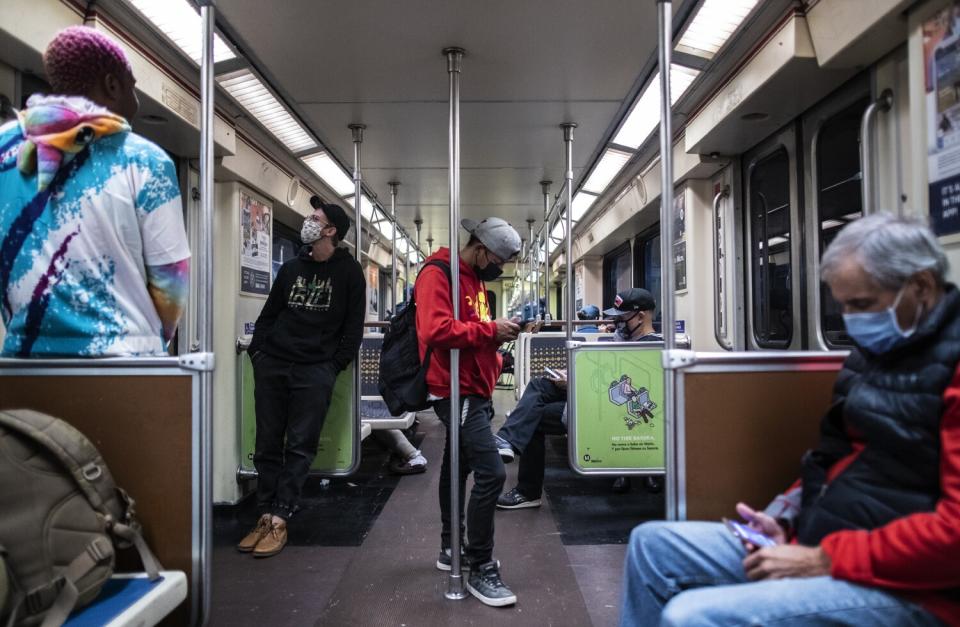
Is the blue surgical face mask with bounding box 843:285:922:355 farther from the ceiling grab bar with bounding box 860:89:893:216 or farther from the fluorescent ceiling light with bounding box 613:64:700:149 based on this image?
the fluorescent ceiling light with bounding box 613:64:700:149

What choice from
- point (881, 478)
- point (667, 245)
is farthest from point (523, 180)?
point (881, 478)

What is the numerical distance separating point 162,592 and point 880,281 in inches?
70.4

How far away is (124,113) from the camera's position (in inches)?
64.4

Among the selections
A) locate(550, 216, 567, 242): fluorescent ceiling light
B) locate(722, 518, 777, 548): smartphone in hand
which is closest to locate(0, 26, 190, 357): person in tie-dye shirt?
locate(722, 518, 777, 548): smartphone in hand

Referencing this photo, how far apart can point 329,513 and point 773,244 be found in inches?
127

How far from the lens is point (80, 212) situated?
1.50m

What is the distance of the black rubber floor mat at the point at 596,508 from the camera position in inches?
136

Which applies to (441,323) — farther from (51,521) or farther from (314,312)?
(51,521)

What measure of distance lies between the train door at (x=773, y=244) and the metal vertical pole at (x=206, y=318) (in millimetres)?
2994

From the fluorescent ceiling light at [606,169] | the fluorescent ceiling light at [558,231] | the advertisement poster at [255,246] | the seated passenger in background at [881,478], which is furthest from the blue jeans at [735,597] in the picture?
the fluorescent ceiling light at [558,231]

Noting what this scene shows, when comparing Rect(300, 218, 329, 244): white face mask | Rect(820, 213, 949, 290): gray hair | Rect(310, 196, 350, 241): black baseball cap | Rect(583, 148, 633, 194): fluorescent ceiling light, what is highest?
Rect(583, 148, 633, 194): fluorescent ceiling light

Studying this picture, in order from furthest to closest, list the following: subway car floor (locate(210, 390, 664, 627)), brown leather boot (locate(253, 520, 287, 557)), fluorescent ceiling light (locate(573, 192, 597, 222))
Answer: fluorescent ceiling light (locate(573, 192, 597, 222)) < brown leather boot (locate(253, 520, 287, 557)) < subway car floor (locate(210, 390, 664, 627))

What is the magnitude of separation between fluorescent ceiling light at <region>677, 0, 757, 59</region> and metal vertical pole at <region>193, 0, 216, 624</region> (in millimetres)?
2033

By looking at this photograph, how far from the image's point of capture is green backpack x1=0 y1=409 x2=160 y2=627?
3.91ft
